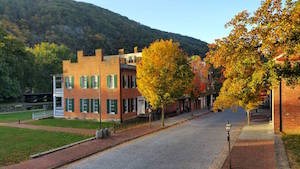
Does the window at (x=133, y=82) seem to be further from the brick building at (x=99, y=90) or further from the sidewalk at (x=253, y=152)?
the sidewalk at (x=253, y=152)

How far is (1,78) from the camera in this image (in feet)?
190

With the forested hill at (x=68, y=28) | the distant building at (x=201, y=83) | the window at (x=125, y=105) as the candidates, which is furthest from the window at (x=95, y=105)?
the forested hill at (x=68, y=28)

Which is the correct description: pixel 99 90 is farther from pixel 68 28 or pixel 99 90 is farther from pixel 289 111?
pixel 68 28

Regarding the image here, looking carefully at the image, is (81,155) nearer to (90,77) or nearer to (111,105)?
(111,105)

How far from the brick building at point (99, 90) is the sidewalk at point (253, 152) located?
663 inches

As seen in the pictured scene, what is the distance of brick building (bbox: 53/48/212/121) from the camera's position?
37.3 meters

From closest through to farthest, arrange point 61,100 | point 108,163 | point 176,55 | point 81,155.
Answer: point 108,163 → point 81,155 → point 176,55 → point 61,100

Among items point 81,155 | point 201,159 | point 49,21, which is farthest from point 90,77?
point 49,21

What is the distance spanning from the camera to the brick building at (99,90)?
37344mm

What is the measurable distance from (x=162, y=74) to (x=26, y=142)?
14.4 meters

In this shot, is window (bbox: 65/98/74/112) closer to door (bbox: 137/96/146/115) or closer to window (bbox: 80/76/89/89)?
window (bbox: 80/76/89/89)

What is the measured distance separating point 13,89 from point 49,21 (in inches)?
3498

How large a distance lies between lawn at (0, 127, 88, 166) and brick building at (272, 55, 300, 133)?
1552cm

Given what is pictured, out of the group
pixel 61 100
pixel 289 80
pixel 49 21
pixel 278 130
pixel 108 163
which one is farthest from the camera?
pixel 49 21
